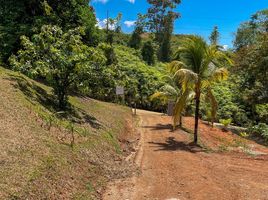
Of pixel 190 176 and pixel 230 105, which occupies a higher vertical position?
pixel 230 105

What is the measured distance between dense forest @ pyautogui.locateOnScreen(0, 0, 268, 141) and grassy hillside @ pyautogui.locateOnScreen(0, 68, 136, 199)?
122 cm

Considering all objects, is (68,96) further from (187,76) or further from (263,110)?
(263,110)

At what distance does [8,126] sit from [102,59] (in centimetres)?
648

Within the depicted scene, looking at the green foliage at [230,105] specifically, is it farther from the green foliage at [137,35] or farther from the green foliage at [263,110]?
the green foliage at [137,35]

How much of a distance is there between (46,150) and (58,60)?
5366 mm

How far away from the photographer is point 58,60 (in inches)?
520

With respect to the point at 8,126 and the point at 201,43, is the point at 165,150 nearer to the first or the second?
the point at 201,43

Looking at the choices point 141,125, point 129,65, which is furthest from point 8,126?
point 129,65

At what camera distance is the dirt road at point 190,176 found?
8578 millimetres

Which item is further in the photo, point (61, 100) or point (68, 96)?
point (68, 96)

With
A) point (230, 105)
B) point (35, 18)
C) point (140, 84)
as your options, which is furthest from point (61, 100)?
point (230, 105)

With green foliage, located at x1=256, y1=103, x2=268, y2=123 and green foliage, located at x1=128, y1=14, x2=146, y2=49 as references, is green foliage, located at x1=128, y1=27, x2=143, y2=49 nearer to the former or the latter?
green foliage, located at x1=128, y1=14, x2=146, y2=49

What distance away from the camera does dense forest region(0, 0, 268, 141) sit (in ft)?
45.1

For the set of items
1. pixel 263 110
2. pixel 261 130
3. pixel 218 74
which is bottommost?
pixel 261 130
